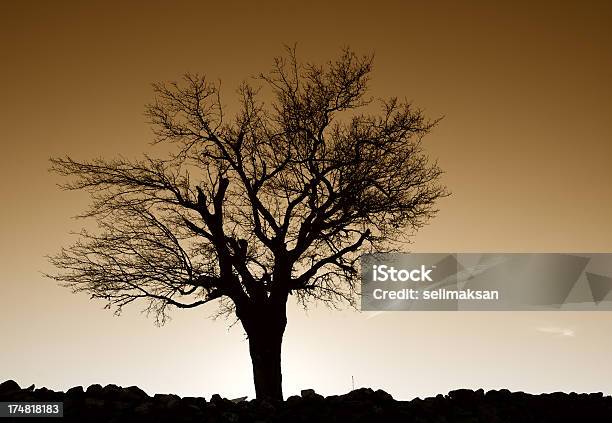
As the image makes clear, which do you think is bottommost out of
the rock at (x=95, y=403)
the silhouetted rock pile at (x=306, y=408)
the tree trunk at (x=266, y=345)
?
the silhouetted rock pile at (x=306, y=408)

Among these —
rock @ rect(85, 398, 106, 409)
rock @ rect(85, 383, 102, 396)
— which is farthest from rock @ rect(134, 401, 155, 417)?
rock @ rect(85, 383, 102, 396)

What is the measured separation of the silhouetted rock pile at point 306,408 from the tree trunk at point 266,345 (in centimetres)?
453

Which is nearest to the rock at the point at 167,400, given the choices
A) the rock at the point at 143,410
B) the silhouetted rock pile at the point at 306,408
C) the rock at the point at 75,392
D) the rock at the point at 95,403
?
the silhouetted rock pile at the point at 306,408

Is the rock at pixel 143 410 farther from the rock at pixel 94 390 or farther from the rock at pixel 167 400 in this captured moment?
the rock at pixel 94 390

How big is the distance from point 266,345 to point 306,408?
5379 millimetres

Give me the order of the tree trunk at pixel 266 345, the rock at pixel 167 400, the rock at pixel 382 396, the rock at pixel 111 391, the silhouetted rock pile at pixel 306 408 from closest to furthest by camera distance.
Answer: the silhouetted rock pile at pixel 306 408 → the rock at pixel 167 400 → the rock at pixel 111 391 → the rock at pixel 382 396 → the tree trunk at pixel 266 345

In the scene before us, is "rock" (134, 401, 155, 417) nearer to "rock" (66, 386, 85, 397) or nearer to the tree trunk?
"rock" (66, 386, 85, 397)

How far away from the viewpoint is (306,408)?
13.3 metres

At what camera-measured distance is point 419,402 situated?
46.0 feet

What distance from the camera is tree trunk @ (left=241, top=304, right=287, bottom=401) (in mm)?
18500

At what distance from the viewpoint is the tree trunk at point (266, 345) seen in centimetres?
1850

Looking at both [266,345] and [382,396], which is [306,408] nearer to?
[382,396]

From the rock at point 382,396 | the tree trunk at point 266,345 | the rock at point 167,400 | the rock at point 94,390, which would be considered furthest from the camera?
the tree trunk at point 266,345

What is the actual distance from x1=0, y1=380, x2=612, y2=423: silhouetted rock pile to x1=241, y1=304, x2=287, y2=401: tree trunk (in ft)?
14.9
